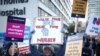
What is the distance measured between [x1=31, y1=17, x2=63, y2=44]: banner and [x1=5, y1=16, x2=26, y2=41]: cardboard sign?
0.95 m

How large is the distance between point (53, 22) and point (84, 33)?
1.04 metres

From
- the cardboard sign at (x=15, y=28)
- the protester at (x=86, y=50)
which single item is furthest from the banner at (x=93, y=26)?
the cardboard sign at (x=15, y=28)

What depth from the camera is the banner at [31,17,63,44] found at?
764cm

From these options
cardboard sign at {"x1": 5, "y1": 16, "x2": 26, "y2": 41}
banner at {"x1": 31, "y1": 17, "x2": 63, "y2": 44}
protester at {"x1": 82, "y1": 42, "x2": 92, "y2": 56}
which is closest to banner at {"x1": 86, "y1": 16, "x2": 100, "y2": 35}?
protester at {"x1": 82, "y1": 42, "x2": 92, "y2": 56}

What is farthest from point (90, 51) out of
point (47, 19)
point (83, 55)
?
point (47, 19)

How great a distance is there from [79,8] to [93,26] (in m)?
1.42

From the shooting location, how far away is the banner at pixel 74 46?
6.98 meters

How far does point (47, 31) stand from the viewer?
778 cm

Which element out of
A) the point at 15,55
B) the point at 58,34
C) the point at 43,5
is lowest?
the point at 15,55

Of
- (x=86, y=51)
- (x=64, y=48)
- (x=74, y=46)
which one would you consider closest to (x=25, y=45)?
(x=64, y=48)

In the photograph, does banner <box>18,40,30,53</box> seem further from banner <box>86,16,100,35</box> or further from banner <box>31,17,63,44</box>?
banner <box>86,16,100,35</box>

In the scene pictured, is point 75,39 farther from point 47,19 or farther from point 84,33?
point 47,19

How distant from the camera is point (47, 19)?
793 centimetres

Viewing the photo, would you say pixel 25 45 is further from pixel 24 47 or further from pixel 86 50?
pixel 86 50
